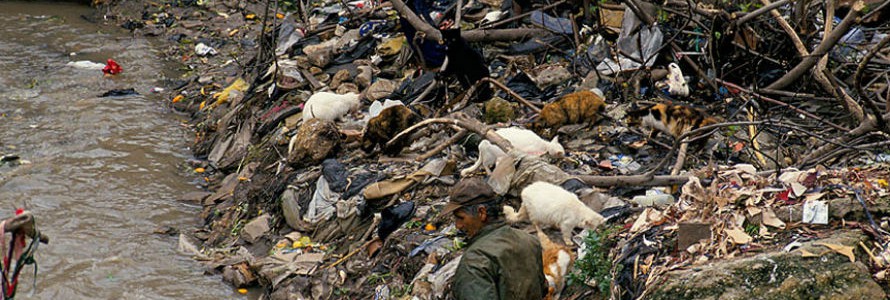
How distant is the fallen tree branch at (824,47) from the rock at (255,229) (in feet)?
12.7

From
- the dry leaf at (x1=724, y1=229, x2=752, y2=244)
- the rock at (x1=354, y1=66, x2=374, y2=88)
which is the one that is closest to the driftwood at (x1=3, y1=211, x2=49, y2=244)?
the dry leaf at (x1=724, y1=229, x2=752, y2=244)

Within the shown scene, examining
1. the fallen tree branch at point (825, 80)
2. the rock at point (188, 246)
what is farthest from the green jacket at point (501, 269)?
the rock at point (188, 246)

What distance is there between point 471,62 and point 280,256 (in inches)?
86.8

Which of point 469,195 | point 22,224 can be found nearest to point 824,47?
point 469,195

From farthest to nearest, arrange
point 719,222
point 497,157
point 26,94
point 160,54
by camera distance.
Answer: point 160,54
point 26,94
point 497,157
point 719,222

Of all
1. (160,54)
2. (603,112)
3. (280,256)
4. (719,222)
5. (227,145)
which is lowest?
(160,54)

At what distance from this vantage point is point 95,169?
8.05 m

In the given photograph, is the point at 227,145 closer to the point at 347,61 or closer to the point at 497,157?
the point at 347,61

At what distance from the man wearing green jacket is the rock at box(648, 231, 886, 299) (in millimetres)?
623

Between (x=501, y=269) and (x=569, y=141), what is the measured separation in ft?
8.32

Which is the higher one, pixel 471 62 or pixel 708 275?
pixel 708 275

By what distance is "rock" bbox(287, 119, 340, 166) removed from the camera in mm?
6688

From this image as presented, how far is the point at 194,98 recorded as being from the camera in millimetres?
10234

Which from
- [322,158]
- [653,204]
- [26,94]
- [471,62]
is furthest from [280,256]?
[26,94]
